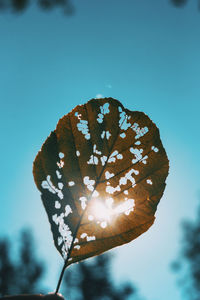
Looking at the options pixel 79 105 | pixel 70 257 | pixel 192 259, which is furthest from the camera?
pixel 192 259

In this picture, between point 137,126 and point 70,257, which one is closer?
point 70,257

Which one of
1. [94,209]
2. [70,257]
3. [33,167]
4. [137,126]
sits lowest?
[70,257]

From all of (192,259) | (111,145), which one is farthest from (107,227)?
(192,259)

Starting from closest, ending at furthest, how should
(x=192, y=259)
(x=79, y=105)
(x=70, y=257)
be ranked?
(x=70, y=257), (x=79, y=105), (x=192, y=259)

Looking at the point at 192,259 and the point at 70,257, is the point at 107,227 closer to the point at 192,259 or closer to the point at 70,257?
the point at 70,257

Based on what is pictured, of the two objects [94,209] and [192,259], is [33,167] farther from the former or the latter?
[192,259]

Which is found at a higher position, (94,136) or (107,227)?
(94,136)
